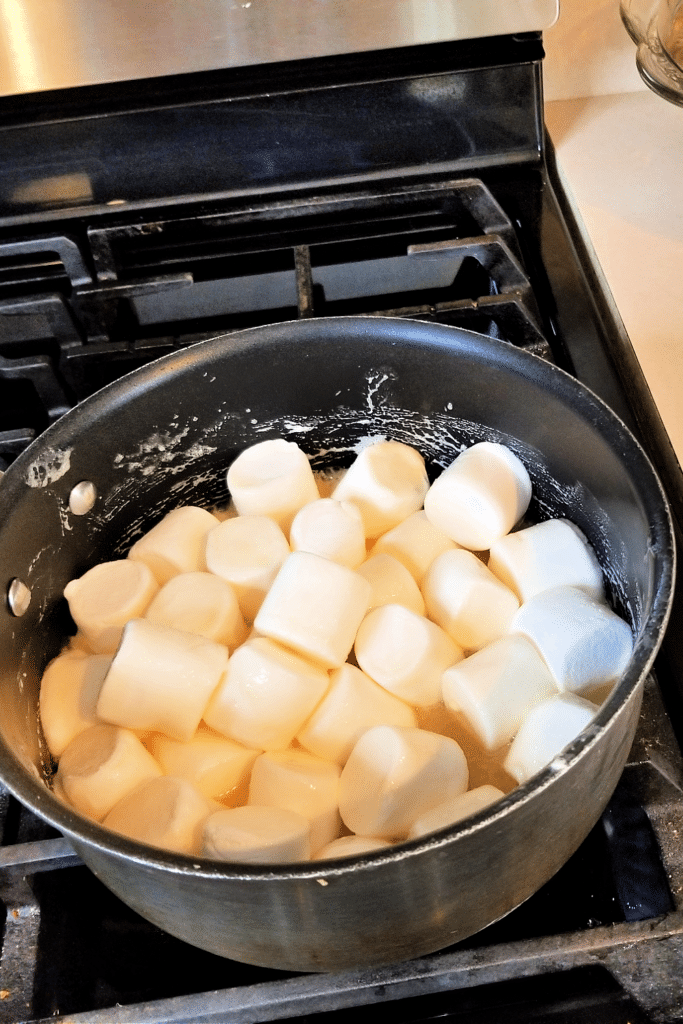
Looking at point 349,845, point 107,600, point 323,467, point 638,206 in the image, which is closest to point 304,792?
point 349,845

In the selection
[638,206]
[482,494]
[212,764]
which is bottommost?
[212,764]

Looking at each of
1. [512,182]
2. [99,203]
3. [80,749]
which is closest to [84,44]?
[99,203]

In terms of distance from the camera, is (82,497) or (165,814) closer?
(165,814)

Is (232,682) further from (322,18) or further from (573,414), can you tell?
(322,18)

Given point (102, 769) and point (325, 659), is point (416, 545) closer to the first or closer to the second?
point (325, 659)

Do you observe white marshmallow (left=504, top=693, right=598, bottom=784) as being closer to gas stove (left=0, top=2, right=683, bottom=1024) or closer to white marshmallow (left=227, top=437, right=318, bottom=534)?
gas stove (left=0, top=2, right=683, bottom=1024)

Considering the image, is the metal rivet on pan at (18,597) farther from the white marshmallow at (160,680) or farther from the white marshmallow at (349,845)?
the white marshmallow at (349,845)

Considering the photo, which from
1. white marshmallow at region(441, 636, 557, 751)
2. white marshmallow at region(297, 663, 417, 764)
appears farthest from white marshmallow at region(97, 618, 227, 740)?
white marshmallow at region(441, 636, 557, 751)

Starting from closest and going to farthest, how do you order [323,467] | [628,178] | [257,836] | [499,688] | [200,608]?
1. [257,836]
2. [499,688]
3. [200,608]
4. [323,467]
5. [628,178]
